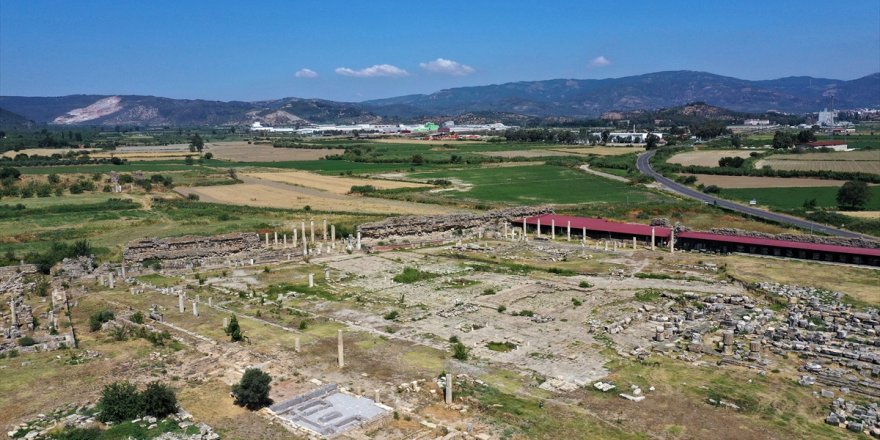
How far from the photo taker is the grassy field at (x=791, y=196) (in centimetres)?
6350

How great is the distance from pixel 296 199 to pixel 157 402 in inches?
2170

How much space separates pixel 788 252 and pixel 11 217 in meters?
64.4

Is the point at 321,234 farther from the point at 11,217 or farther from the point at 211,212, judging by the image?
the point at 11,217

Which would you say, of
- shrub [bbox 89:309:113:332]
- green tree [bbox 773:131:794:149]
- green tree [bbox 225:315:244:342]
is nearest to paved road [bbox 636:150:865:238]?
green tree [bbox 225:315:244:342]

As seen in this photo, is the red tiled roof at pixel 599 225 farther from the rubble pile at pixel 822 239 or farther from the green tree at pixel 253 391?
the green tree at pixel 253 391

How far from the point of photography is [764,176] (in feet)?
285

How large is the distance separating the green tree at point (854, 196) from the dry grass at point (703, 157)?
39.5 metres

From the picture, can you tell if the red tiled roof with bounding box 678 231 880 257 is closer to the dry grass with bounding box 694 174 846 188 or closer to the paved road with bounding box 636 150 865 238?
the paved road with bounding box 636 150 865 238

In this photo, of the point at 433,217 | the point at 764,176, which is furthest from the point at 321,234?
the point at 764,176

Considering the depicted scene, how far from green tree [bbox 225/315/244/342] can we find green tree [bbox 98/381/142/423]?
6935 mm

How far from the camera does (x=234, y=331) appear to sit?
88.4 ft

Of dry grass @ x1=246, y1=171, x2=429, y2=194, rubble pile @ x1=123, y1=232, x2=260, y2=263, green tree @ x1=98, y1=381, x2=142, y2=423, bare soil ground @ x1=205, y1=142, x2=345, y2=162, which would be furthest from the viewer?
bare soil ground @ x1=205, y1=142, x2=345, y2=162

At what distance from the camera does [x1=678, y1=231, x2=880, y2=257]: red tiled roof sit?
40.5 m

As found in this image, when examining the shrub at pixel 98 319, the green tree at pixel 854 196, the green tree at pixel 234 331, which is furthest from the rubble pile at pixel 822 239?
the shrub at pixel 98 319
